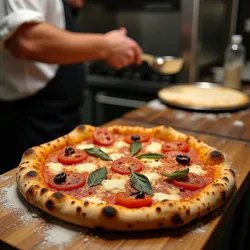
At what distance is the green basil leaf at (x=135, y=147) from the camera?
101cm

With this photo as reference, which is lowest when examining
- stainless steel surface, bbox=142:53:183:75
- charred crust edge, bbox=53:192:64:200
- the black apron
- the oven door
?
the oven door

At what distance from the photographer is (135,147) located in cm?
103

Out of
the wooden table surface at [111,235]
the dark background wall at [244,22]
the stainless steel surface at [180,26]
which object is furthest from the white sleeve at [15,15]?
the dark background wall at [244,22]

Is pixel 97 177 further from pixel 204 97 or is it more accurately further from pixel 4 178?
pixel 204 97

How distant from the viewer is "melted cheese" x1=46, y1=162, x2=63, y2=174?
2.98 feet

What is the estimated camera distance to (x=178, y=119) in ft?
4.59

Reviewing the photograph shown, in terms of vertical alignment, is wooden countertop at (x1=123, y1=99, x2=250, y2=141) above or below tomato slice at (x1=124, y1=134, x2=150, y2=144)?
below

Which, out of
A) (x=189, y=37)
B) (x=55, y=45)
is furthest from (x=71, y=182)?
(x=189, y=37)

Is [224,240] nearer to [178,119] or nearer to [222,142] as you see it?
[222,142]

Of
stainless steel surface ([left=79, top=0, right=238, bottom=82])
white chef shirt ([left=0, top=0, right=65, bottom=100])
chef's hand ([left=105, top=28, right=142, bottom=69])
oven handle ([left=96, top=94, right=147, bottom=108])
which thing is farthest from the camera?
oven handle ([left=96, top=94, right=147, bottom=108])

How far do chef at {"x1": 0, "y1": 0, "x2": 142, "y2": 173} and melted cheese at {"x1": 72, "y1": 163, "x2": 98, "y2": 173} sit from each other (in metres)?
0.51

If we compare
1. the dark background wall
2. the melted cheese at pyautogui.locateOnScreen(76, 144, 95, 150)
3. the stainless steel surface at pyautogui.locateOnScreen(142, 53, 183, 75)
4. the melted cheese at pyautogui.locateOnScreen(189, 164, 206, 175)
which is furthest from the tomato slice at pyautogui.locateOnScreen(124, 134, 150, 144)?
the dark background wall

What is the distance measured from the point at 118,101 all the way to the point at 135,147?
1204mm

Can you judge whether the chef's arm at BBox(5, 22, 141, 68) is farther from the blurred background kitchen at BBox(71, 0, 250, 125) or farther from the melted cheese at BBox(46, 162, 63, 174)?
the blurred background kitchen at BBox(71, 0, 250, 125)
